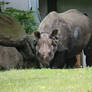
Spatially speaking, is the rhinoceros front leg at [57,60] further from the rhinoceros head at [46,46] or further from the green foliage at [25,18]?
the green foliage at [25,18]

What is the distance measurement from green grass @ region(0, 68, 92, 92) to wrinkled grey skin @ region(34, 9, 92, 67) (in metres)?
3.06

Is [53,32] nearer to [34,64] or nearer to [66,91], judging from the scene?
[34,64]

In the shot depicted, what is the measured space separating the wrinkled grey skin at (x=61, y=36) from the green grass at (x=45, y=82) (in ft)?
10.1

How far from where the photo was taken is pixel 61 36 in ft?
37.2

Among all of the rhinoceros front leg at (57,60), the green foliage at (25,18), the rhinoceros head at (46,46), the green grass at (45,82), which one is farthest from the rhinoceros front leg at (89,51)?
the green grass at (45,82)

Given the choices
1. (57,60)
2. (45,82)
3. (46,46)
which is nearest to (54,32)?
(46,46)

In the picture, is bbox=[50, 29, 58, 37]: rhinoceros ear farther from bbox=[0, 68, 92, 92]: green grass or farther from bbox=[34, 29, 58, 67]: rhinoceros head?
bbox=[0, 68, 92, 92]: green grass

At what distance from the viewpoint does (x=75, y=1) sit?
1706 centimetres

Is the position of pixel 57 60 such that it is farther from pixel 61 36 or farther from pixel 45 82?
pixel 45 82

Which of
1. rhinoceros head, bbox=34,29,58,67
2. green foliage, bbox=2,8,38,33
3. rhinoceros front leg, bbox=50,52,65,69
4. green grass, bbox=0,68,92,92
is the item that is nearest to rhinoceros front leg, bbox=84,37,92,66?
rhinoceros front leg, bbox=50,52,65,69

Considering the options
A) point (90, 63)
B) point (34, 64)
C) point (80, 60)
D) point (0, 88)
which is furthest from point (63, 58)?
point (0, 88)

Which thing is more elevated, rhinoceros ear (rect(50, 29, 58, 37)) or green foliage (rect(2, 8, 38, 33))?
rhinoceros ear (rect(50, 29, 58, 37))

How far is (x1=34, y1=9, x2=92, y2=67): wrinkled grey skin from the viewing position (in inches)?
420

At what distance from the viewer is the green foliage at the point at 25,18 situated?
46.9ft
